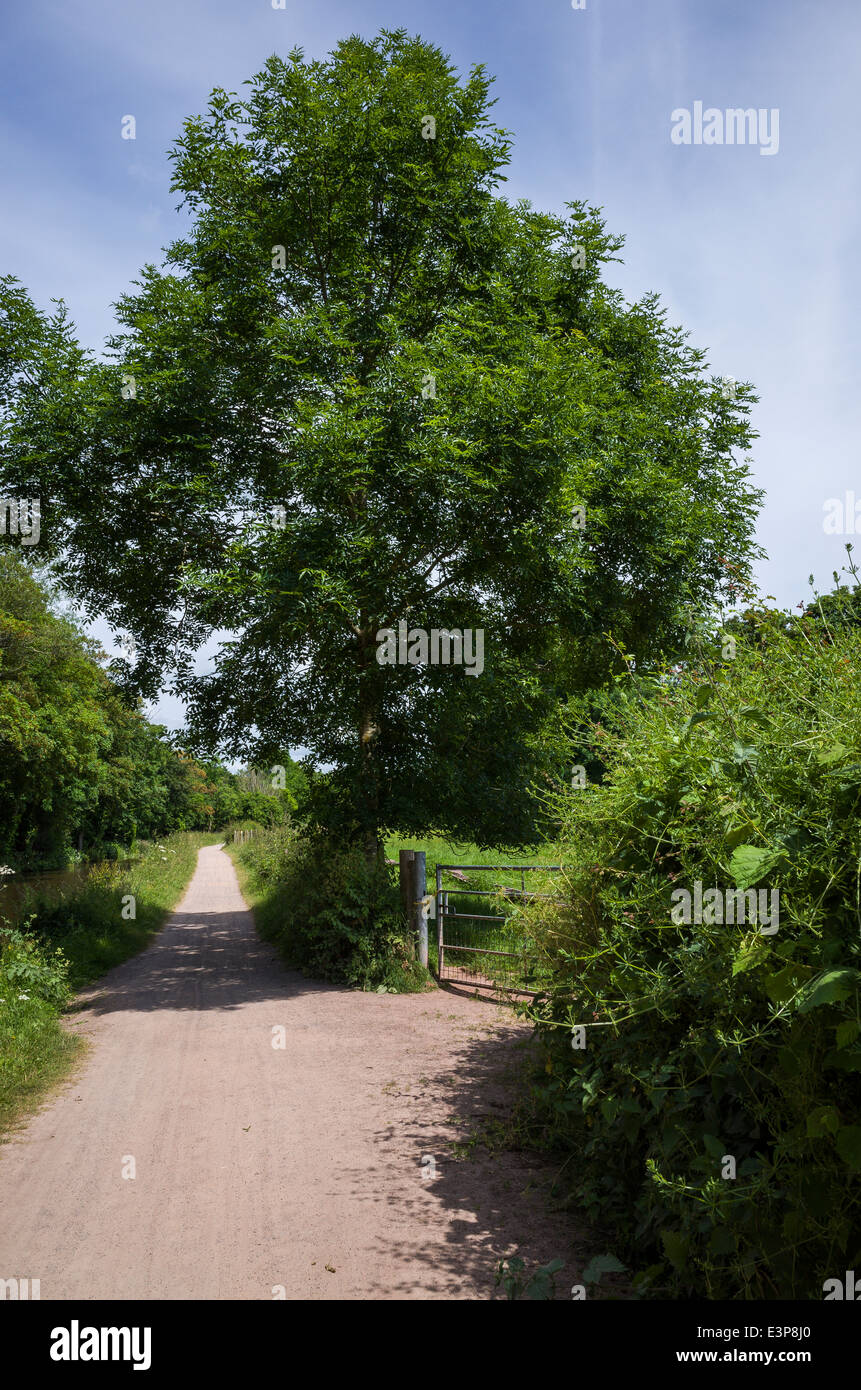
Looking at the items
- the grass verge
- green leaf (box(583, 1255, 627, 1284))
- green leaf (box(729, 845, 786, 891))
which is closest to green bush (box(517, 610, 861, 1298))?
green leaf (box(729, 845, 786, 891))

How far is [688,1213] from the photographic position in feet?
10.8

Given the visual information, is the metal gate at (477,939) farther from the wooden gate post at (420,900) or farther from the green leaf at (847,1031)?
the green leaf at (847,1031)

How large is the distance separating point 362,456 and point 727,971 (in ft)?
28.6

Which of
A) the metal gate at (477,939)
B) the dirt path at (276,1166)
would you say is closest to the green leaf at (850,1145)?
the dirt path at (276,1166)

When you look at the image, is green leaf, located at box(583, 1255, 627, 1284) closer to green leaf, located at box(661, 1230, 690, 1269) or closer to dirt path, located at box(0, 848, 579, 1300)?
dirt path, located at box(0, 848, 579, 1300)

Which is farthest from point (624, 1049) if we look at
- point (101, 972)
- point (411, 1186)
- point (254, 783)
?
point (254, 783)

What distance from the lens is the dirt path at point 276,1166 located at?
412 cm

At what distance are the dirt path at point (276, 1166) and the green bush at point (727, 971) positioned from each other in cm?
84

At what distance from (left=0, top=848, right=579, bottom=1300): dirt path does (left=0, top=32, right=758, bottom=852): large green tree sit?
4.63 meters

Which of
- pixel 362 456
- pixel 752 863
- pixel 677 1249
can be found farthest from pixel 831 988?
pixel 362 456

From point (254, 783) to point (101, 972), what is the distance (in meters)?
81.0

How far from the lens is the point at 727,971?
10.6 ft

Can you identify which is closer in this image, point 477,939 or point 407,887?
point 407,887

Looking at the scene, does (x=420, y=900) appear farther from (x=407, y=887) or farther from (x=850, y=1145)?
(x=850, y=1145)
